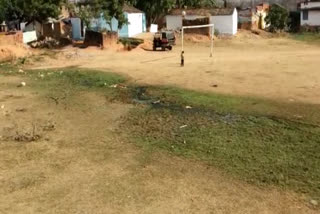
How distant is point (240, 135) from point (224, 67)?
15.0m

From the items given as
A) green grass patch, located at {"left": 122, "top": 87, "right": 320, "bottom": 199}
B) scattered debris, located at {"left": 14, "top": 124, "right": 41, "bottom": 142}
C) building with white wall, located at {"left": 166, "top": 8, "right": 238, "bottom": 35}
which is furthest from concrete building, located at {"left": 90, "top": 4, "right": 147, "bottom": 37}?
scattered debris, located at {"left": 14, "top": 124, "right": 41, "bottom": 142}

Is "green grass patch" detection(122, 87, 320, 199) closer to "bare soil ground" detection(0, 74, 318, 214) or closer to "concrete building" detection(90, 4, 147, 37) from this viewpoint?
"bare soil ground" detection(0, 74, 318, 214)

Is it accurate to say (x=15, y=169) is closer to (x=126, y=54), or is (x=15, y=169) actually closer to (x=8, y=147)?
(x=8, y=147)

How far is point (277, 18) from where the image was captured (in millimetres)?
56375

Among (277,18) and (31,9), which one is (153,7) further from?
(31,9)

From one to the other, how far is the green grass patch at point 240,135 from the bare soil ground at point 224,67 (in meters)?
2.72

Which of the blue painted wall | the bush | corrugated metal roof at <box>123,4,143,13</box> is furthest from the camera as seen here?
the bush

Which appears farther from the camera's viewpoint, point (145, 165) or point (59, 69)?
point (59, 69)

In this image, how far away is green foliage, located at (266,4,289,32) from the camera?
5623 centimetres

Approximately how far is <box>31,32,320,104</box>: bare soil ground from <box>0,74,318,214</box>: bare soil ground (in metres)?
8.23

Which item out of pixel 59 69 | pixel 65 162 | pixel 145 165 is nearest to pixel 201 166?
pixel 145 165

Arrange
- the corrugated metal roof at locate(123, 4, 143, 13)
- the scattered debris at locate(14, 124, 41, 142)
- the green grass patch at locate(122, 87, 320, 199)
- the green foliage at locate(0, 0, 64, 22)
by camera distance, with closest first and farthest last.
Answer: the green grass patch at locate(122, 87, 320, 199) < the scattered debris at locate(14, 124, 41, 142) < the green foliage at locate(0, 0, 64, 22) < the corrugated metal roof at locate(123, 4, 143, 13)

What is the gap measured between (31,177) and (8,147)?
262 cm

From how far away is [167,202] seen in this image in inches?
364
